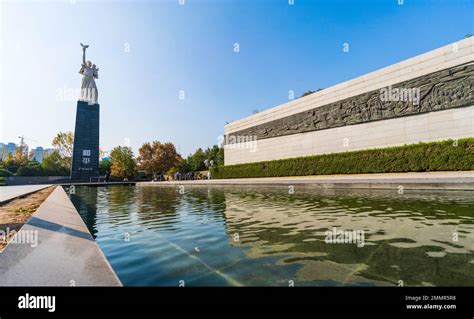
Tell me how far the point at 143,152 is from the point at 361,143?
154 ft

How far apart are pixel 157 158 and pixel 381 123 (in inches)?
1761

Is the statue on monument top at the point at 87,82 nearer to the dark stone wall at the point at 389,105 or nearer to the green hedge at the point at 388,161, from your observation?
the dark stone wall at the point at 389,105

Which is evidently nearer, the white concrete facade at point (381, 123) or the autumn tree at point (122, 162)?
the white concrete facade at point (381, 123)

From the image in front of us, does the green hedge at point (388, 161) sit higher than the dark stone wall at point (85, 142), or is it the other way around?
the dark stone wall at point (85, 142)

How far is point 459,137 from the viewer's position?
13703 millimetres

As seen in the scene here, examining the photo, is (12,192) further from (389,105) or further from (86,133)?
(86,133)

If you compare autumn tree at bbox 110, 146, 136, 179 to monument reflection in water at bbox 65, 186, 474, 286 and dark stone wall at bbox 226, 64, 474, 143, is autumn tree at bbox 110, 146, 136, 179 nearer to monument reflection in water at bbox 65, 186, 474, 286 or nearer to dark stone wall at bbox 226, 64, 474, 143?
dark stone wall at bbox 226, 64, 474, 143

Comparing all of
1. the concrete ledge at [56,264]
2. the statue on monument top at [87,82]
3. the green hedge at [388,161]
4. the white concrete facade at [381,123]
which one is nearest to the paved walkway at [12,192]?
the concrete ledge at [56,264]

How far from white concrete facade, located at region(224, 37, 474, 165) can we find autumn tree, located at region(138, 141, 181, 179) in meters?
31.2

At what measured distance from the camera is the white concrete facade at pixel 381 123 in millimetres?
14031

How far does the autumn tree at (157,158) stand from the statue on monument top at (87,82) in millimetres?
13811

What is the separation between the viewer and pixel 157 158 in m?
52.6

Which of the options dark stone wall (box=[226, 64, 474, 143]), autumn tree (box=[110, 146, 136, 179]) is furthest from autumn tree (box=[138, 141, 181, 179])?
dark stone wall (box=[226, 64, 474, 143])
